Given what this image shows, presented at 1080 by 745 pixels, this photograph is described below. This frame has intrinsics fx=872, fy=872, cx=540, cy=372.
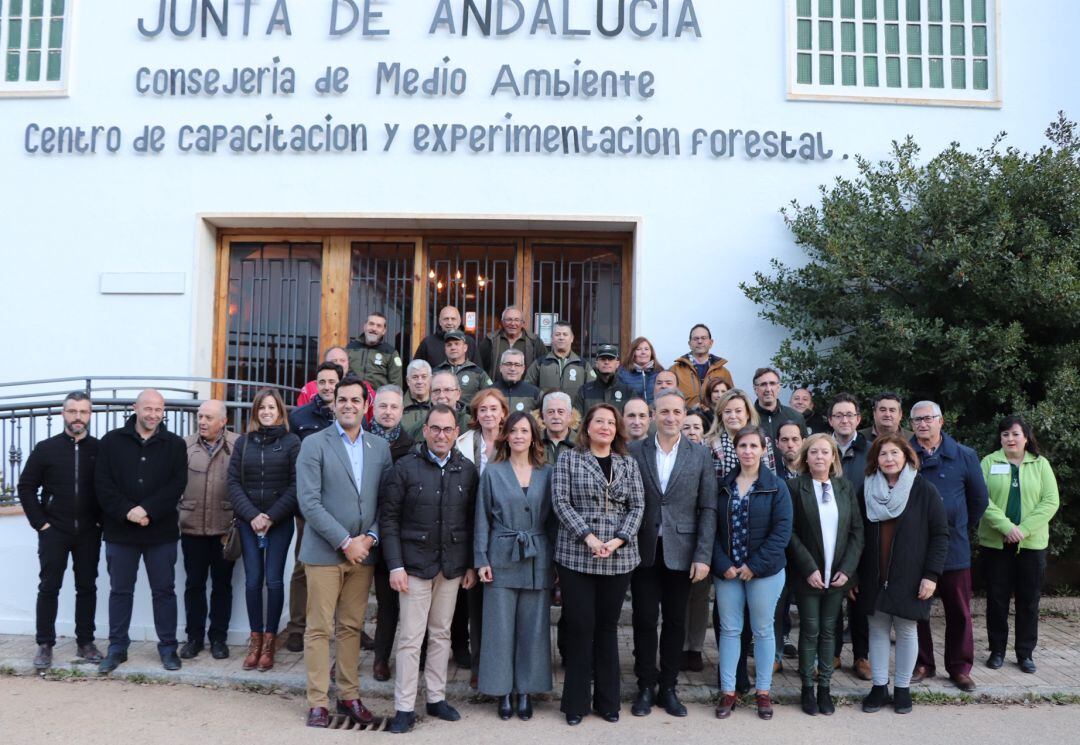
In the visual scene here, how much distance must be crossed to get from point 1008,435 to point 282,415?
5118 millimetres

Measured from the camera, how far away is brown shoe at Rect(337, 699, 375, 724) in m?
4.99

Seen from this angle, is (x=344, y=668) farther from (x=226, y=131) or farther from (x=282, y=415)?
(x=226, y=131)

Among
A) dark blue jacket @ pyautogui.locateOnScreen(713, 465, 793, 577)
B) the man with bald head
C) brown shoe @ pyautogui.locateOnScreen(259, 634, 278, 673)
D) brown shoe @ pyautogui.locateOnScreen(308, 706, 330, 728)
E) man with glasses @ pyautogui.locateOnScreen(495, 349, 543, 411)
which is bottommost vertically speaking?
brown shoe @ pyautogui.locateOnScreen(308, 706, 330, 728)

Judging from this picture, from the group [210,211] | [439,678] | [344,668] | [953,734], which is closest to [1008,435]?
[953,734]

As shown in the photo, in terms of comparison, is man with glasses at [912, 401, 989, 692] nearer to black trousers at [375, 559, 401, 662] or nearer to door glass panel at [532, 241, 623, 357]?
black trousers at [375, 559, 401, 662]

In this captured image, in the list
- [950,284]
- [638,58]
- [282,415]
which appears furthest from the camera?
[638,58]

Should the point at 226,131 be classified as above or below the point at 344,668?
above

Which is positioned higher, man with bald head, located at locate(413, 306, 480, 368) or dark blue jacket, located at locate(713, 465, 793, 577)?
man with bald head, located at locate(413, 306, 480, 368)

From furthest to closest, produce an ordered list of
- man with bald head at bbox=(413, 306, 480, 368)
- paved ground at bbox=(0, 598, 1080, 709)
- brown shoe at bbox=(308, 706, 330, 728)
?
1. man with bald head at bbox=(413, 306, 480, 368)
2. paved ground at bbox=(0, 598, 1080, 709)
3. brown shoe at bbox=(308, 706, 330, 728)

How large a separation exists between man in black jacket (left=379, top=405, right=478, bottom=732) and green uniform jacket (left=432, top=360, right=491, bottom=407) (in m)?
2.06

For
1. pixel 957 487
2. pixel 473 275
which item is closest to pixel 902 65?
pixel 473 275

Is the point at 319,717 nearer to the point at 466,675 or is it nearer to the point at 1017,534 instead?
the point at 466,675

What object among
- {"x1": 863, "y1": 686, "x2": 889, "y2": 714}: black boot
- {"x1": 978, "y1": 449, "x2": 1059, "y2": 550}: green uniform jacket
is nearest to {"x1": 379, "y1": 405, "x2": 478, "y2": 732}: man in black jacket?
{"x1": 863, "y1": 686, "x2": 889, "y2": 714}: black boot

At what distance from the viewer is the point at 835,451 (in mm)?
5410
